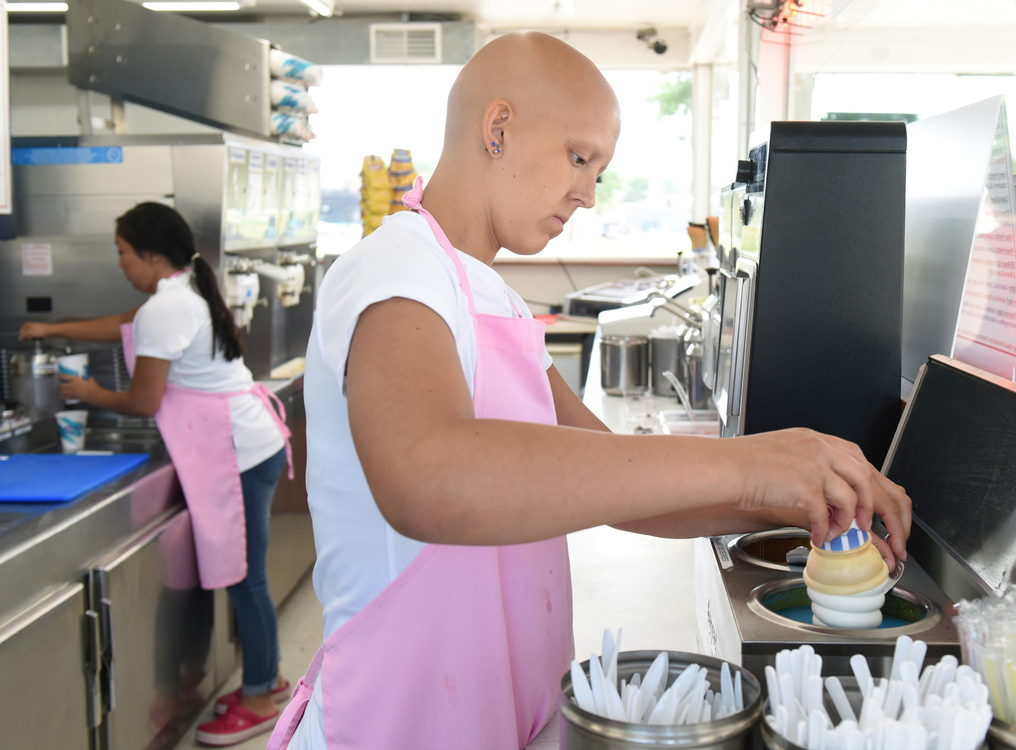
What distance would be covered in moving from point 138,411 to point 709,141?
17.6 ft

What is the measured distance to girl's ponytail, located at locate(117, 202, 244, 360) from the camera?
2.86m

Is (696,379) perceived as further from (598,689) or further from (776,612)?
(598,689)

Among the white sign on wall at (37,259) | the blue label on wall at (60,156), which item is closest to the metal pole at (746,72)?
the blue label on wall at (60,156)

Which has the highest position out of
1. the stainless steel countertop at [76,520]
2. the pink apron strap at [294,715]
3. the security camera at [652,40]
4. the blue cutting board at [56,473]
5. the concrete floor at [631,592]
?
the security camera at [652,40]

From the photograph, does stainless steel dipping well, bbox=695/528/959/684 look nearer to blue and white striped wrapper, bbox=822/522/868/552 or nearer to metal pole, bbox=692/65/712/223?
blue and white striped wrapper, bbox=822/522/868/552

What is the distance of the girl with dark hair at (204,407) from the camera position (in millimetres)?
2846

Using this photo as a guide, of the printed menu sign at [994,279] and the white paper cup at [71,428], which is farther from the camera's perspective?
the white paper cup at [71,428]

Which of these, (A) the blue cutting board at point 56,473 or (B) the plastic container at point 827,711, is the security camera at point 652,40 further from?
(B) the plastic container at point 827,711

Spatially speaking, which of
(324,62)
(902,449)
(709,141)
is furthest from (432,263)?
(709,141)

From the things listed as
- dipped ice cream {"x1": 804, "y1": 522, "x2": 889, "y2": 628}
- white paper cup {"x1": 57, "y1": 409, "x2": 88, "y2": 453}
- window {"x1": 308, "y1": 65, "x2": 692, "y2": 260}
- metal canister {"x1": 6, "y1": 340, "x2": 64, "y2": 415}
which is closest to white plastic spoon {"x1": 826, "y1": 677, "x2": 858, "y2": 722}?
dipped ice cream {"x1": 804, "y1": 522, "x2": 889, "y2": 628}

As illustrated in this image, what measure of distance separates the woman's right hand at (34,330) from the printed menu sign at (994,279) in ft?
9.15

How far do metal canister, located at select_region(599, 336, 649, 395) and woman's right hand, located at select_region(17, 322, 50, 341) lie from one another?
2.00 metres

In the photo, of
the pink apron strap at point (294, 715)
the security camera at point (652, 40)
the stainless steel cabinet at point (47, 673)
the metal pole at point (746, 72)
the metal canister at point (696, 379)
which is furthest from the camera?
the security camera at point (652, 40)

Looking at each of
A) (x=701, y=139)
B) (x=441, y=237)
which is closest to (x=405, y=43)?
(x=701, y=139)
